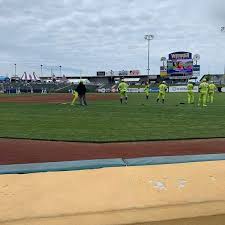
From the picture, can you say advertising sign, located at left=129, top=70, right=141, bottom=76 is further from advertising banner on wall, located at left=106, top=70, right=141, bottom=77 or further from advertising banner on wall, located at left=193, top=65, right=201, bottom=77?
advertising banner on wall, located at left=193, top=65, right=201, bottom=77

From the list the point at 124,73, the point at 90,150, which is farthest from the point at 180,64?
the point at 90,150

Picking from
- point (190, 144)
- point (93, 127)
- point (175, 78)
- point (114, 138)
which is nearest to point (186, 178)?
point (190, 144)

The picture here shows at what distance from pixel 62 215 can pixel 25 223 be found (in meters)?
0.31

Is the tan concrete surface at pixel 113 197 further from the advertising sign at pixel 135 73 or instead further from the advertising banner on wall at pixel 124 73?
the advertising sign at pixel 135 73

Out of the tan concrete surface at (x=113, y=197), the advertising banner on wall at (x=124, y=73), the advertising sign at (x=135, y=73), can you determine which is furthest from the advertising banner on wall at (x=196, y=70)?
the tan concrete surface at (x=113, y=197)

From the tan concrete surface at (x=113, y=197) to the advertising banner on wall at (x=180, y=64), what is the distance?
89.2m

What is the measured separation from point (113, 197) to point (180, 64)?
9095cm

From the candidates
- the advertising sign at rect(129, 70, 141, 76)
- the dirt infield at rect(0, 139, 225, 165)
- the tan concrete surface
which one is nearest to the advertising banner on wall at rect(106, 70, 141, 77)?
the advertising sign at rect(129, 70, 141, 76)

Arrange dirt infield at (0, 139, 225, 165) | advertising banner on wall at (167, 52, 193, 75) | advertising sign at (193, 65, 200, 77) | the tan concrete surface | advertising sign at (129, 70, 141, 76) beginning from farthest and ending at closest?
1. advertising sign at (129, 70, 141, 76)
2. advertising sign at (193, 65, 200, 77)
3. advertising banner on wall at (167, 52, 193, 75)
4. dirt infield at (0, 139, 225, 165)
5. the tan concrete surface

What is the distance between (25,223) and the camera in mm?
3426

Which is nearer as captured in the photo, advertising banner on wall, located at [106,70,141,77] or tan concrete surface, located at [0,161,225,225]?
tan concrete surface, located at [0,161,225,225]

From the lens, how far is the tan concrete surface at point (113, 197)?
3.51 m

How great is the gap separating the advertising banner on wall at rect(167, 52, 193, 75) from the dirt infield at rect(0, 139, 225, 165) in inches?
3239

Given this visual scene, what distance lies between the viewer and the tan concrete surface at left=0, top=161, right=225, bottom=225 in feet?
11.5
